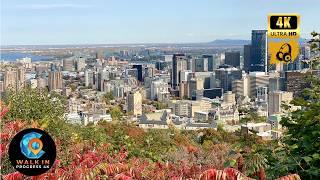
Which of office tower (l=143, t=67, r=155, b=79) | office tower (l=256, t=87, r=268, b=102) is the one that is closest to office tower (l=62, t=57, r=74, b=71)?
office tower (l=143, t=67, r=155, b=79)

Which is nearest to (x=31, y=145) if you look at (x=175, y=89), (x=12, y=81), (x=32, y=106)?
(x=32, y=106)

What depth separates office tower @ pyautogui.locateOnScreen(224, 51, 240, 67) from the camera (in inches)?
2375

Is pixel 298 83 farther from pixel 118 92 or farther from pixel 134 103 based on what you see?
pixel 118 92

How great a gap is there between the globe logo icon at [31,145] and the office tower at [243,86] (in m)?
45.5

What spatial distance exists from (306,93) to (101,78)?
181ft

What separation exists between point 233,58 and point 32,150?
202 ft

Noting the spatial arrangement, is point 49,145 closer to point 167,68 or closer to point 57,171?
point 57,171

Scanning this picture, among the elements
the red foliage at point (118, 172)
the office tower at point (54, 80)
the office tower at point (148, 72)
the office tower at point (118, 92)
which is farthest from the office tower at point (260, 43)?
the office tower at point (148, 72)

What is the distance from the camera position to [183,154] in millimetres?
4387

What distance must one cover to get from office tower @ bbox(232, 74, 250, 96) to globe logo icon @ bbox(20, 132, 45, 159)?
4553cm

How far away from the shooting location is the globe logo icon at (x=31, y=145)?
74.2 inches

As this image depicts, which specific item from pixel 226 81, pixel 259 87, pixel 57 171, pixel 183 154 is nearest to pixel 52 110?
pixel 183 154

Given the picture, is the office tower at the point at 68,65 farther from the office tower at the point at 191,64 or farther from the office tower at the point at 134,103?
the office tower at the point at 134,103

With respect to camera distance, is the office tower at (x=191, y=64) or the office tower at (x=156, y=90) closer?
the office tower at (x=156, y=90)
